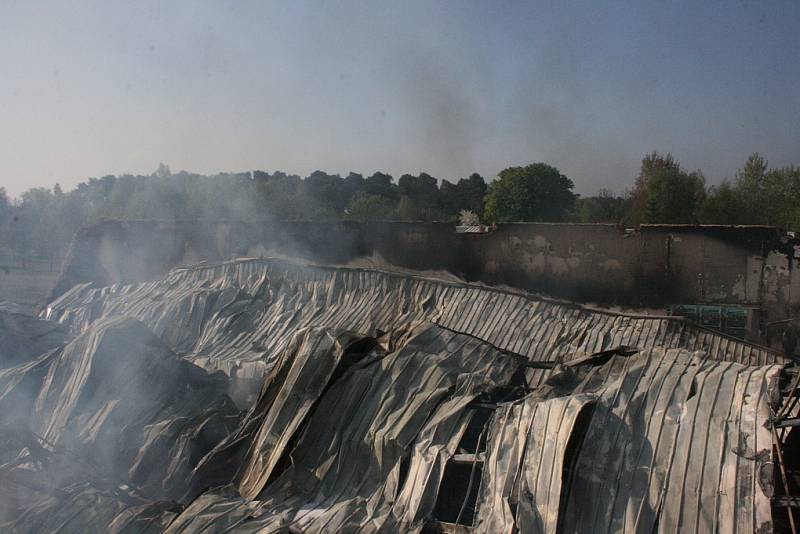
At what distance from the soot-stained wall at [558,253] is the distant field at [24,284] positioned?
8.99 m

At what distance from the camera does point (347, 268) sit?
405 inches

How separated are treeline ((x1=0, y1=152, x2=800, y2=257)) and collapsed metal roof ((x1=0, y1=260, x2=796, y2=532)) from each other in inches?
323

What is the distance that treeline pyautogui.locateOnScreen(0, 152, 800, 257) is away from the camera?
26062 millimetres

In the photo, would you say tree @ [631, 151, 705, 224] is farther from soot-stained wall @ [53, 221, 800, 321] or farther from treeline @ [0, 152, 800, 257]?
soot-stained wall @ [53, 221, 800, 321]

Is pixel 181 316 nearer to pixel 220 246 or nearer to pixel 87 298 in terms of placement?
pixel 220 246

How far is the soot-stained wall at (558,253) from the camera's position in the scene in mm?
8414

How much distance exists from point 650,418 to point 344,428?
235 cm

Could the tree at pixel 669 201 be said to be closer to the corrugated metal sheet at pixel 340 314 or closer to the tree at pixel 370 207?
the tree at pixel 370 207

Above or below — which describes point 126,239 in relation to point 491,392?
above

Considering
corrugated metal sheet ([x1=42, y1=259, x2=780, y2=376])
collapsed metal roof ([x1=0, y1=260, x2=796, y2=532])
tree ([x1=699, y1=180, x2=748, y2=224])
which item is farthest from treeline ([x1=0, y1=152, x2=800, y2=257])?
collapsed metal roof ([x1=0, y1=260, x2=796, y2=532])

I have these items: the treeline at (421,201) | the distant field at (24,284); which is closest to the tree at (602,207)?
the treeline at (421,201)

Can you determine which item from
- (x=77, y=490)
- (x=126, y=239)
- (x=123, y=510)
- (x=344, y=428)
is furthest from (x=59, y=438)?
(x=126, y=239)

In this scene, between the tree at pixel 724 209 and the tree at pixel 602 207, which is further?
the tree at pixel 602 207

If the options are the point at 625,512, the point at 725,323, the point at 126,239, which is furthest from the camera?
the point at 126,239
